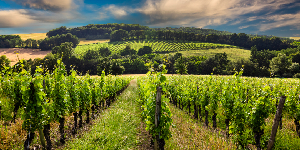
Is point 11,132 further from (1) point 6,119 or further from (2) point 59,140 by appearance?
(1) point 6,119

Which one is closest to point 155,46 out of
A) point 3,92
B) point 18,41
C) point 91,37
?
point 91,37

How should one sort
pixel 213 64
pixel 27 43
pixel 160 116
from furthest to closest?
pixel 27 43, pixel 213 64, pixel 160 116

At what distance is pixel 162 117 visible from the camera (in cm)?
553

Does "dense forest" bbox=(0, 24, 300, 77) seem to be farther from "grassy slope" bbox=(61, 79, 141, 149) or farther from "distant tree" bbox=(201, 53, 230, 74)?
"grassy slope" bbox=(61, 79, 141, 149)

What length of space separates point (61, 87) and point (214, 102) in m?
9.23

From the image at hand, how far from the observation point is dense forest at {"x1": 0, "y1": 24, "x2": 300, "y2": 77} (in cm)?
5344

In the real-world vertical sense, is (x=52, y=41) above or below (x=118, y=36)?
below

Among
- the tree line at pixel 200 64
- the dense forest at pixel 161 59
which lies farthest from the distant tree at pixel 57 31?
the tree line at pixel 200 64

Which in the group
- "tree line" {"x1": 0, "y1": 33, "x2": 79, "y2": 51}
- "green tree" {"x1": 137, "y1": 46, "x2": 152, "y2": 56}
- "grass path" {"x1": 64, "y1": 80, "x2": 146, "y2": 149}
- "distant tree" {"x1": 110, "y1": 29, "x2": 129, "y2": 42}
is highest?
"distant tree" {"x1": 110, "y1": 29, "x2": 129, "y2": 42}

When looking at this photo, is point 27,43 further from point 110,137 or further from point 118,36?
point 110,137

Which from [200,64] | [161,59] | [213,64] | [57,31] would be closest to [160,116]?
[200,64]

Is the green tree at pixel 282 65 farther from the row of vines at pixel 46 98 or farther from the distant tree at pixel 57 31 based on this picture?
the distant tree at pixel 57 31

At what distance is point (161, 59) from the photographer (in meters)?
73.1

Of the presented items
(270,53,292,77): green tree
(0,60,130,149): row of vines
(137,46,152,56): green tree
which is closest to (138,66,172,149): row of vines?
(0,60,130,149): row of vines
